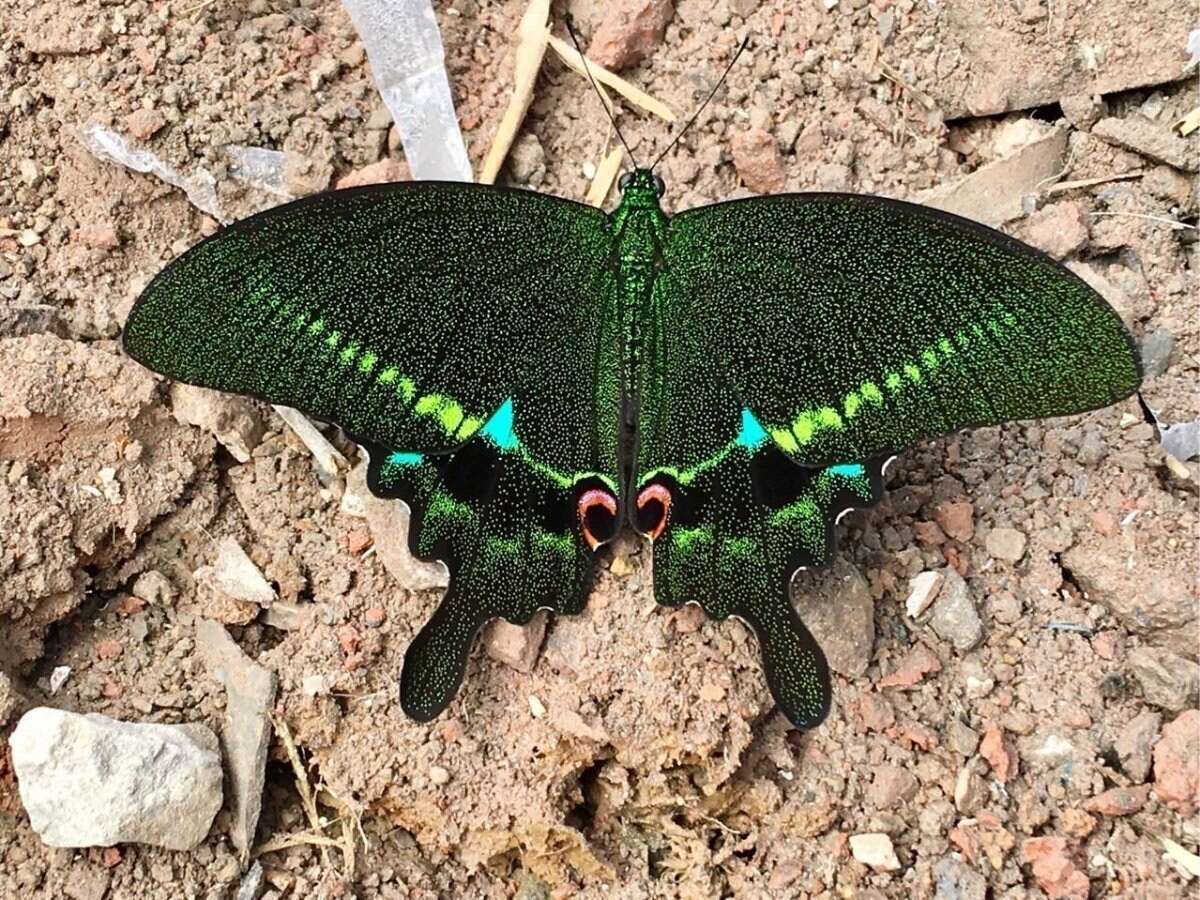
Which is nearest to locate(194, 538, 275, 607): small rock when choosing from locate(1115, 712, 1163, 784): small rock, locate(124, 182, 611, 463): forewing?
locate(124, 182, 611, 463): forewing

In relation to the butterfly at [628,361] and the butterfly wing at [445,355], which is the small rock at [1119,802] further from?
the butterfly wing at [445,355]

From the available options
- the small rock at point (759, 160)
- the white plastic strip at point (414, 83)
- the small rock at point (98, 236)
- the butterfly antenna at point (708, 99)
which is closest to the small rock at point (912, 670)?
the small rock at point (759, 160)

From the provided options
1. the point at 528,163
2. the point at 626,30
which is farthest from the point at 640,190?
the point at 626,30

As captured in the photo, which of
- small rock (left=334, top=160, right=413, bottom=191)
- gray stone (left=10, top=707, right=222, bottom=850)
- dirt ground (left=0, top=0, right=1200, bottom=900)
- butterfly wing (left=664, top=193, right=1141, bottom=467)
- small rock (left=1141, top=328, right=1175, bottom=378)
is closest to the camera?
butterfly wing (left=664, top=193, right=1141, bottom=467)

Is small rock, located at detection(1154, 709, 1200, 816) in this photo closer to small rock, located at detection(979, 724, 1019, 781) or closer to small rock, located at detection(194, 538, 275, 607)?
small rock, located at detection(979, 724, 1019, 781)

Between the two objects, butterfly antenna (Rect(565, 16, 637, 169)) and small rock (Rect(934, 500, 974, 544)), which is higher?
butterfly antenna (Rect(565, 16, 637, 169))

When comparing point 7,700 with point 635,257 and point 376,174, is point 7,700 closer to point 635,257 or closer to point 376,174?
point 376,174

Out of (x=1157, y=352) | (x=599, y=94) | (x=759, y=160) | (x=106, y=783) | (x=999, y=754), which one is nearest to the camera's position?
(x=106, y=783)
